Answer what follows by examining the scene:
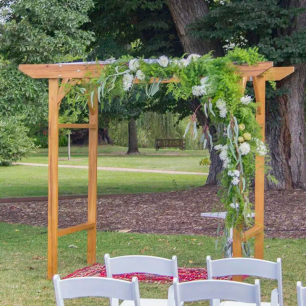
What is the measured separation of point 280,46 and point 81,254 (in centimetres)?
680

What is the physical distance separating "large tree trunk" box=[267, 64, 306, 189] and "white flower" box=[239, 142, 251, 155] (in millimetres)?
9061

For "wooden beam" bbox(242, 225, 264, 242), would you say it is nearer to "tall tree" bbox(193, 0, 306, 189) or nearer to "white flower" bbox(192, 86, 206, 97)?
"white flower" bbox(192, 86, 206, 97)

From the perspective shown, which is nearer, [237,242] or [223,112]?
[223,112]

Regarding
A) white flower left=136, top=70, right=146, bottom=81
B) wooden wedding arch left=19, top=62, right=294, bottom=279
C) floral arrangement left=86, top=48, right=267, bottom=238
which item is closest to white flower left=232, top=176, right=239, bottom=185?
floral arrangement left=86, top=48, right=267, bottom=238

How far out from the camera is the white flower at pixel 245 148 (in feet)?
22.9

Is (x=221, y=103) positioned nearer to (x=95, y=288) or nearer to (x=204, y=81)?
(x=204, y=81)

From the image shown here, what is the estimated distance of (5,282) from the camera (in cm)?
788

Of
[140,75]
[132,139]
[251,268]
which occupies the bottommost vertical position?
[251,268]

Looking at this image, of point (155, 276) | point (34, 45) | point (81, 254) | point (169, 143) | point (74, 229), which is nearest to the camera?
point (155, 276)

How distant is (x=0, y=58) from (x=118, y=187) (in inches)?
396

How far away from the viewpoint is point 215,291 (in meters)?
4.07

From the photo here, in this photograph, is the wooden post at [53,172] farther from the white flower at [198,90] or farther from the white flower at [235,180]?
the white flower at [235,180]

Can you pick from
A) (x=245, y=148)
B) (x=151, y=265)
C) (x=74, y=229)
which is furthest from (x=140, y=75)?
(x=151, y=265)

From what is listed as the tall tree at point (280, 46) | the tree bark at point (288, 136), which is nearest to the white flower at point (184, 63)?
the tall tree at point (280, 46)
